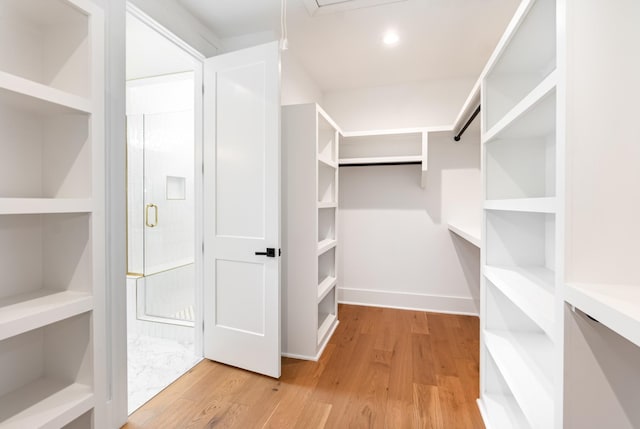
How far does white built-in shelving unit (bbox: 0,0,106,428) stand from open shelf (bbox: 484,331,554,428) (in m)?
1.65

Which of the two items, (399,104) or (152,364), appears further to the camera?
(399,104)

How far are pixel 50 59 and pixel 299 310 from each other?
2050mm

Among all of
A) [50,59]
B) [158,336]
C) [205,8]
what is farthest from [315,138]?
[158,336]

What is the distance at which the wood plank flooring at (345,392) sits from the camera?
166 centimetres

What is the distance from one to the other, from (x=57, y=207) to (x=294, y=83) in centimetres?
228

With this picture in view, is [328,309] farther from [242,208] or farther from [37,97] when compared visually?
[37,97]

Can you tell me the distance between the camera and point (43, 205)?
1028 millimetres

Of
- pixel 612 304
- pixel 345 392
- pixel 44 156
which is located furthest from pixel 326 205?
pixel 612 304

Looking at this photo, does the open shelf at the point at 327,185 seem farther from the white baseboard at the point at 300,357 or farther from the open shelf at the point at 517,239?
the open shelf at the point at 517,239

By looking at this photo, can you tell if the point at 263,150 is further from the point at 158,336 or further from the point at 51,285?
the point at 158,336

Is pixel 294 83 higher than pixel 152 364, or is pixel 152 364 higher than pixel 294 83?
pixel 294 83

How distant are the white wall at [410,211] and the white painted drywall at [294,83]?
563mm

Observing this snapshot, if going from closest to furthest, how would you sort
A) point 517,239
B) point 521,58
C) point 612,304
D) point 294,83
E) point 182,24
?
1. point 612,304
2. point 521,58
3. point 517,239
4. point 182,24
5. point 294,83

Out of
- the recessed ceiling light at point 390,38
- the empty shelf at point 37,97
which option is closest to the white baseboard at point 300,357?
the empty shelf at point 37,97
